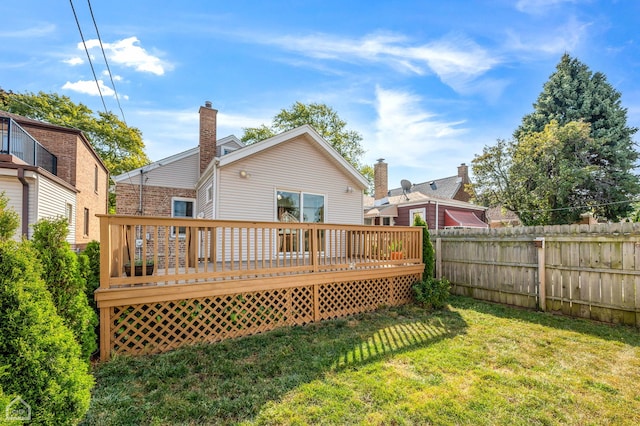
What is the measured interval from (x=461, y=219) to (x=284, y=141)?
42.5 ft

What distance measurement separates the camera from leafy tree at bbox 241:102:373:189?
23.2 m

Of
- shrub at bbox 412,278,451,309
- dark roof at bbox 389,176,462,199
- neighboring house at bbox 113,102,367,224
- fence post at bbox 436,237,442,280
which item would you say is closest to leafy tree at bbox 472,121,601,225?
dark roof at bbox 389,176,462,199

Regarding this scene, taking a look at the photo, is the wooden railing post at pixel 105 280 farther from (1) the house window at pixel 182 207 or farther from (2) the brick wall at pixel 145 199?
(2) the brick wall at pixel 145 199

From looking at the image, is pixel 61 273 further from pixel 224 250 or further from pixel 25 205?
pixel 25 205

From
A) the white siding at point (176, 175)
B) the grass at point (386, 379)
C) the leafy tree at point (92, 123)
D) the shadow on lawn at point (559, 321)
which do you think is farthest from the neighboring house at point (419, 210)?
the leafy tree at point (92, 123)

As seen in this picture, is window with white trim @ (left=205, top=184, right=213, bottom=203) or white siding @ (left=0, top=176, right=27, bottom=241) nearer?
window with white trim @ (left=205, top=184, right=213, bottom=203)

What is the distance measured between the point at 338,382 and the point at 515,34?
32.9 feet

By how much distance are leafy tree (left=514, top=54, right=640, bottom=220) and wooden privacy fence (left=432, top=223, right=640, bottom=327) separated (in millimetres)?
13680

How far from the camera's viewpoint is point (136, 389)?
3.12m

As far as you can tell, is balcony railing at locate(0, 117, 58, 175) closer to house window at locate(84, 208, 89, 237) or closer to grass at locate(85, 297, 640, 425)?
house window at locate(84, 208, 89, 237)

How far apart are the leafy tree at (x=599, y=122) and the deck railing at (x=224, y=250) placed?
1588 cm

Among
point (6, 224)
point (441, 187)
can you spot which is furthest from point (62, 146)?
point (441, 187)

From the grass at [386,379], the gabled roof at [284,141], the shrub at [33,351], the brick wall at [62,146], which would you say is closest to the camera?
the shrub at [33,351]

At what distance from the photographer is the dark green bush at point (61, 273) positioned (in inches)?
120
